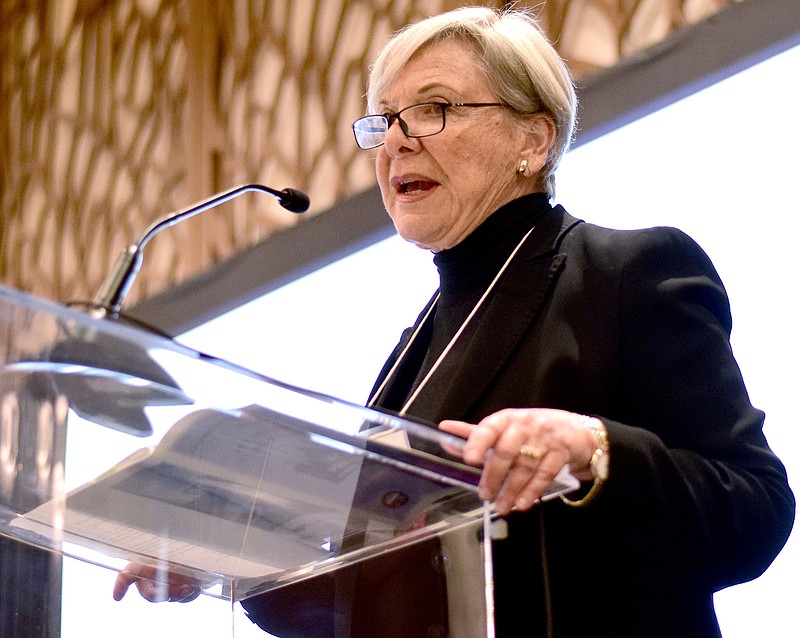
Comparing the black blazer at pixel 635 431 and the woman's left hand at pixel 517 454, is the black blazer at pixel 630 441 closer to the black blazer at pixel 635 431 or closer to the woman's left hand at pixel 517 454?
the black blazer at pixel 635 431

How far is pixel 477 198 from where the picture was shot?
6.23 feet

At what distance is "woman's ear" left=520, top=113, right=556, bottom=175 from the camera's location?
77.0 inches

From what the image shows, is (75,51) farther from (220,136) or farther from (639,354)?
(639,354)

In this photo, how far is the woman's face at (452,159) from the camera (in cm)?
190

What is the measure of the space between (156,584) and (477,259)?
2.72 ft

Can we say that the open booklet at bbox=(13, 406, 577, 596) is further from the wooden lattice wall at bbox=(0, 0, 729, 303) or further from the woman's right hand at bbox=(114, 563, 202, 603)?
the wooden lattice wall at bbox=(0, 0, 729, 303)

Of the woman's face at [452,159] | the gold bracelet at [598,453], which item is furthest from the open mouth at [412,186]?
the gold bracelet at [598,453]

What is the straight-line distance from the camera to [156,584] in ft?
3.99

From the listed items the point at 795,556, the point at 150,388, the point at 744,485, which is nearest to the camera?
the point at 150,388

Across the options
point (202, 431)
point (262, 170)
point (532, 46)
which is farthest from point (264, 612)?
point (262, 170)

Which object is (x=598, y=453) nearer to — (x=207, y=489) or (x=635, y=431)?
(x=635, y=431)

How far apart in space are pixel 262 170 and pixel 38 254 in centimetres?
147

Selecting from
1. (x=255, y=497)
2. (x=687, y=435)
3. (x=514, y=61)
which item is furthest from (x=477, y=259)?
(x=255, y=497)

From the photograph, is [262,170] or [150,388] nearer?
[150,388]
